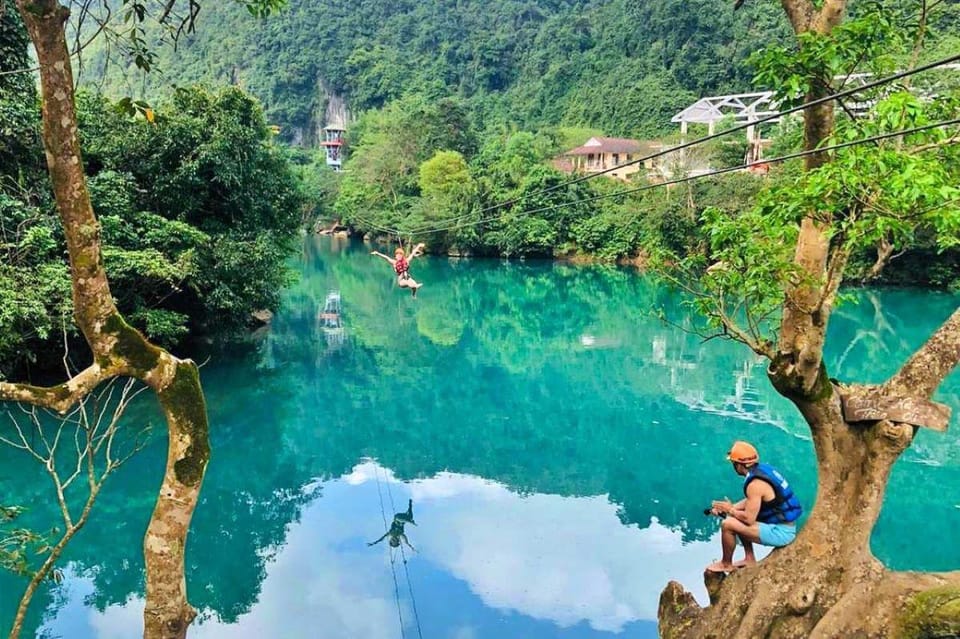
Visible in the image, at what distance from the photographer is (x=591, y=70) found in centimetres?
5741

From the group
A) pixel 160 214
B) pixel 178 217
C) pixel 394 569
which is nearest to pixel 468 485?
pixel 394 569

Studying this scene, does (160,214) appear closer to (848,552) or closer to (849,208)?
(849,208)

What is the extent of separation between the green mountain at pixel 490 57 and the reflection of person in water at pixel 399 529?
42892 mm

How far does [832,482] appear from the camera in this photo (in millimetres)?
4207

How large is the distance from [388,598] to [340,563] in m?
0.87

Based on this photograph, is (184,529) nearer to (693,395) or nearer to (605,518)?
(605,518)

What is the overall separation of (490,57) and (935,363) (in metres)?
67.6

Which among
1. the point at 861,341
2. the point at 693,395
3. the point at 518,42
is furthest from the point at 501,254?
the point at 518,42

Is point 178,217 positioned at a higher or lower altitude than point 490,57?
lower

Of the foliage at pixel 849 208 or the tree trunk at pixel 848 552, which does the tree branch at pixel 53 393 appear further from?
the tree trunk at pixel 848 552

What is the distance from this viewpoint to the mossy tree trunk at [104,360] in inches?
112

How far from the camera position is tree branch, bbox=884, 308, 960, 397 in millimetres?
3846

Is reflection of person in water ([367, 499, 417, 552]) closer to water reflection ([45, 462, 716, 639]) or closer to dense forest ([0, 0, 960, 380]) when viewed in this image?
water reflection ([45, 462, 716, 639])

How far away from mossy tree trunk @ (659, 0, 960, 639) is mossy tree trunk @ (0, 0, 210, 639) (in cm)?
308
